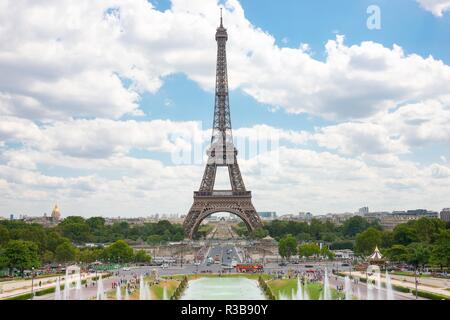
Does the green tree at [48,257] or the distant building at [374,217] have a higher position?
the distant building at [374,217]

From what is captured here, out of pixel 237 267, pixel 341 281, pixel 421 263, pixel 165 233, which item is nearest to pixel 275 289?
pixel 341 281

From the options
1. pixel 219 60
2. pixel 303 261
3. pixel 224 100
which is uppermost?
pixel 219 60

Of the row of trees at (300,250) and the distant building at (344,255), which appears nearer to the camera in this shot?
the row of trees at (300,250)

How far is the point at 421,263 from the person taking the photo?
4053 centimetres

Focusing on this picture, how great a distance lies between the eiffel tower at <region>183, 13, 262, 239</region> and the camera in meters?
62.7

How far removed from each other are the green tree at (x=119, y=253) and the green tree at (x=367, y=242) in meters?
22.9

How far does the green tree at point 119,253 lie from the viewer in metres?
49.5

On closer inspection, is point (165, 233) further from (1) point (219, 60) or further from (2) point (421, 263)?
(2) point (421, 263)

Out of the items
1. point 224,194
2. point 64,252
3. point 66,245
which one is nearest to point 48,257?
point 64,252

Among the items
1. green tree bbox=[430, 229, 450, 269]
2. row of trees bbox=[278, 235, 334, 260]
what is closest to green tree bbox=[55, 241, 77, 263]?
row of trees bbox=[278, 235, 334, 260]

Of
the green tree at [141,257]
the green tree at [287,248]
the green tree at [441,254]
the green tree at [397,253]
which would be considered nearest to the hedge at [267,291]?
the green tree at [441,254]

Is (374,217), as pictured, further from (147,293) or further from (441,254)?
(147,293)

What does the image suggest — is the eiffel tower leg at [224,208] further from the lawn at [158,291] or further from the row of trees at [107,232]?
the lawn at [158,291]
